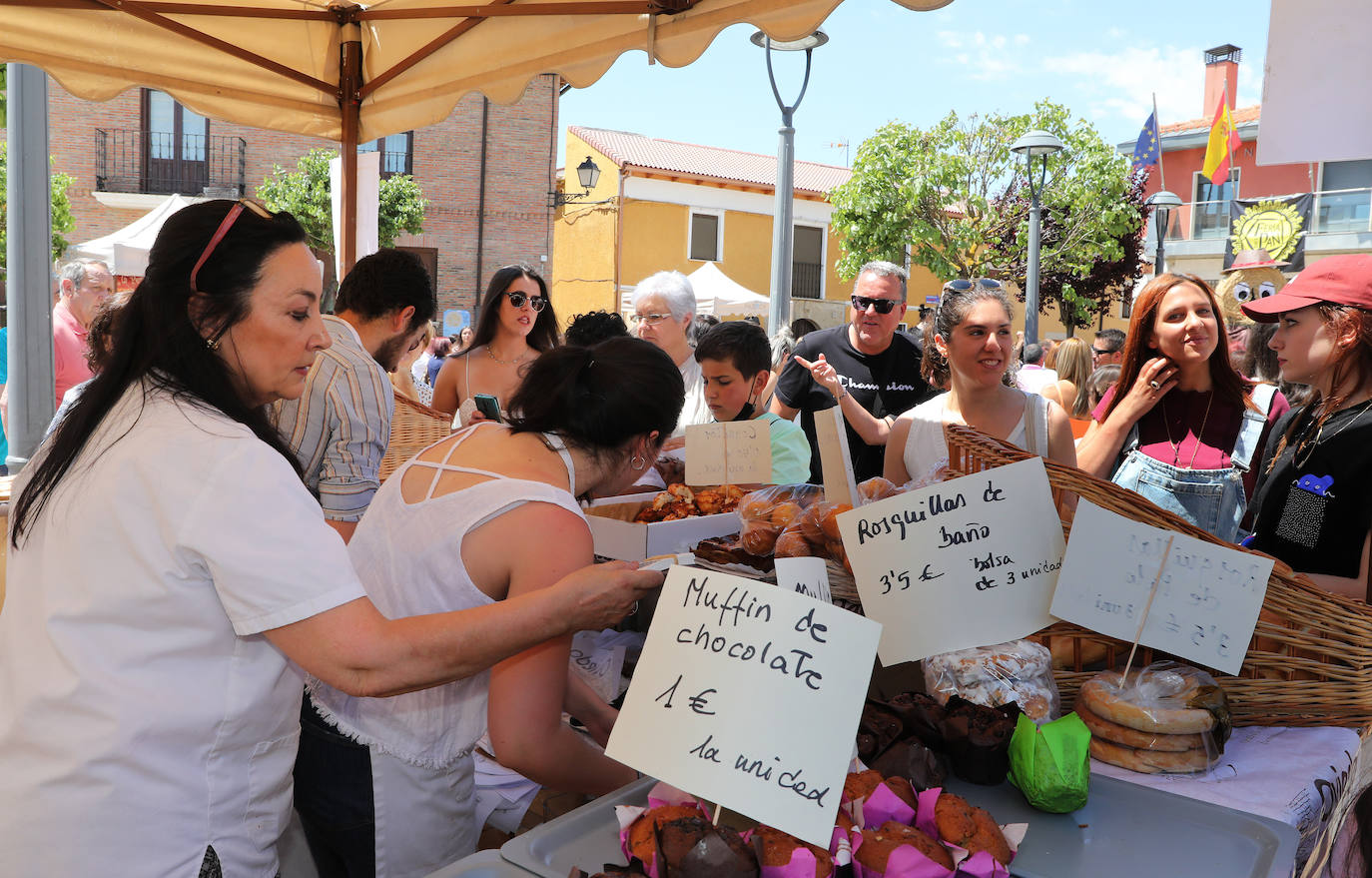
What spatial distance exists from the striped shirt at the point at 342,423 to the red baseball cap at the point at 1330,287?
244 centimetres

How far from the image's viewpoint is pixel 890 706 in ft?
4.54

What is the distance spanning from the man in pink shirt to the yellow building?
809 inches

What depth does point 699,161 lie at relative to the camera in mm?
29766

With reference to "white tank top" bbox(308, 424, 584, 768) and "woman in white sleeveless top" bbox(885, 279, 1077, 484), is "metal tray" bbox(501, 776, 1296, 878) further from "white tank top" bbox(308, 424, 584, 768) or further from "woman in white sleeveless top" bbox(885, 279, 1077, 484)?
"woman in white sleeveless top" bbox(885, 279, 1077, 484)

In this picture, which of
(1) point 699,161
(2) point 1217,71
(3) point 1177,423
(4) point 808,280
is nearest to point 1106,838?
(3) point 1177,423

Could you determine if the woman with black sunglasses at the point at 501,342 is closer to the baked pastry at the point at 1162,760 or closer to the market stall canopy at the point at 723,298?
the baked pastry at the point at 1162,760

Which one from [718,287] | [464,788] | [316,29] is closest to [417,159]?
[718,287]

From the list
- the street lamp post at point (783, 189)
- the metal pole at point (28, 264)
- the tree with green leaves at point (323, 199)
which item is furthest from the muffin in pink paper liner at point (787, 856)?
the tree with green leaves at point (323, 199)

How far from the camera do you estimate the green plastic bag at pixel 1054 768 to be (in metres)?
1.20

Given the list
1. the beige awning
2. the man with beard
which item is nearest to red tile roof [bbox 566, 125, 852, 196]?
the beige awning

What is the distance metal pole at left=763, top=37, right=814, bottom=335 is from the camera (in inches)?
270

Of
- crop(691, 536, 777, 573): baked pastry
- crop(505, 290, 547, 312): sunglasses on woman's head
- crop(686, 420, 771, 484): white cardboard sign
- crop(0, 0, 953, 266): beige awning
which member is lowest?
crop(691, 536, 777, 573): baked pastry

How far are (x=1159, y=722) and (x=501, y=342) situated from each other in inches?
135

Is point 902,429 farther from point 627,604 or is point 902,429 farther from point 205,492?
point 205,492
